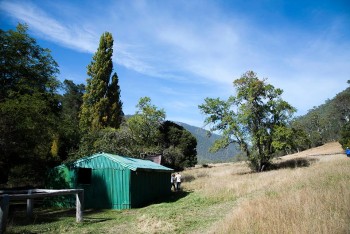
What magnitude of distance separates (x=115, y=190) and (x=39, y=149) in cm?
878

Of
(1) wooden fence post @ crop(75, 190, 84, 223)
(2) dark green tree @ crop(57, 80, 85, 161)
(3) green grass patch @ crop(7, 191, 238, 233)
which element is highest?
(2) dark green tree @ crop(57, 80, 85, 161)

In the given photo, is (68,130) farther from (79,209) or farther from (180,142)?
(180,142)

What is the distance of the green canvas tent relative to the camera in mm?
17953

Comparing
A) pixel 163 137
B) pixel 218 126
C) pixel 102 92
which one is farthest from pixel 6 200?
pixel 163 137

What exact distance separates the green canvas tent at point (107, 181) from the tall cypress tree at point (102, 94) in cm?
2188

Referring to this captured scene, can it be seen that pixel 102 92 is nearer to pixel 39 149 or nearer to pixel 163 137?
pixel 163 137

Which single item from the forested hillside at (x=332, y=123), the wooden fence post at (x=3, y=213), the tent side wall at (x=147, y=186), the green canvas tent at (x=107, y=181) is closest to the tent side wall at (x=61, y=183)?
the green canvas tent at (x=107, y=181)

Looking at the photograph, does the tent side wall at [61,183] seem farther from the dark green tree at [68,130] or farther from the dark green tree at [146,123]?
the dark green tree at [146,123]

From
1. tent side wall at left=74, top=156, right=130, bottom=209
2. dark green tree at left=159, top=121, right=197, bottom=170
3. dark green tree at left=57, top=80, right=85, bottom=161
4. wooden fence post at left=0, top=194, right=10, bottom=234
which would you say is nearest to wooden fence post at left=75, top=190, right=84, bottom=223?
wooden fence post at left=0, top=194, right=10, bottom=234

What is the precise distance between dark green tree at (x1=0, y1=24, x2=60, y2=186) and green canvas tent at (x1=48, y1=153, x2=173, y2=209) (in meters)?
3.00

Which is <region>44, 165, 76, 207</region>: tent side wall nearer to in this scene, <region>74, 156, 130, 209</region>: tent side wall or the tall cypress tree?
<region>74, 156, 130, 209</region>: tent side wall

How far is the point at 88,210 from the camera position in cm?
1766

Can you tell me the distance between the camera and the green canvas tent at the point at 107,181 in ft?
58.9

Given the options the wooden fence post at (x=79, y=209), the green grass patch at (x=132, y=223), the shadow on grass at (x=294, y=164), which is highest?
the shadow on grass at (x=294, y=164)
